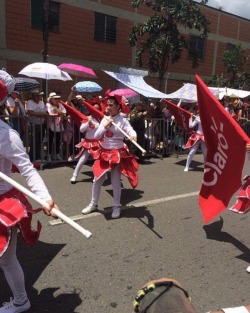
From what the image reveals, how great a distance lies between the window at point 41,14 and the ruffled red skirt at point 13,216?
535 inches

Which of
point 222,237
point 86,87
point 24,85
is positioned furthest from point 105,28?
point 222,237

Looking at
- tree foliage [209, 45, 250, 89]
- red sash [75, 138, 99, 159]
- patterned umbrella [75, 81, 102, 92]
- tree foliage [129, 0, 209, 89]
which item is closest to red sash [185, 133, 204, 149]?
red sash [75, 138, 99, 159]

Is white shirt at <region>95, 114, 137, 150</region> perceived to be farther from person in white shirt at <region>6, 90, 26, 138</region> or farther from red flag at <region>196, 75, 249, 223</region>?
person in white shirt at <region>6, 90, 26, 138</region>

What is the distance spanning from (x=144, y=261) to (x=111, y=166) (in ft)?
5.39

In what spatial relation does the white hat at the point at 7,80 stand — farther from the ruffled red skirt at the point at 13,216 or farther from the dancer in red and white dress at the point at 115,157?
the dancer in red and white dress at the point at 115,157

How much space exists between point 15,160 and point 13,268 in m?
0.82

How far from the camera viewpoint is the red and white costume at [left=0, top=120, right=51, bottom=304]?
8.39 feet

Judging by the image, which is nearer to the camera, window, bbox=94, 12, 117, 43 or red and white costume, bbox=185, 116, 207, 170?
red and white costume, bbox=185, 116, 207, 170

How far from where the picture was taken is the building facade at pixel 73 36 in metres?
14.6

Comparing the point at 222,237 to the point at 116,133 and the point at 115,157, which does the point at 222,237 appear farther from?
the point at 116,133

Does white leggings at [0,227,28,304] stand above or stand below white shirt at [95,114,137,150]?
below

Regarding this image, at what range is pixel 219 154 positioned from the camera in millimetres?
3881

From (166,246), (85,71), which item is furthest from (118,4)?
(166,246)

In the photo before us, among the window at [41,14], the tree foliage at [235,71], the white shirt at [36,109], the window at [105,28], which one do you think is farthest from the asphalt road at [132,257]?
the tree foliage at [235,71]
